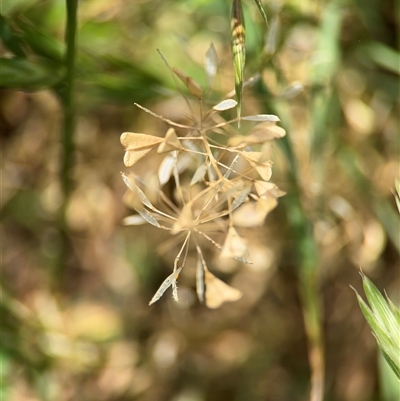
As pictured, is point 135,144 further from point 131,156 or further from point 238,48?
point 238,48

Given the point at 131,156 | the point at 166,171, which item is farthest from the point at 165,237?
the point at 131,156

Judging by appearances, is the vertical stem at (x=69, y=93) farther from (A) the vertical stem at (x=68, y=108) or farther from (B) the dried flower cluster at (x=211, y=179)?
(B) the dried flower cluster at (x=211, y=179)

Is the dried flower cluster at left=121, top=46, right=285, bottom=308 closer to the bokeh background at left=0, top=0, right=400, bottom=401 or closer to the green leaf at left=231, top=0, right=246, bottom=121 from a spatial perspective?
the green leaf at left=231, top=0, right=246, bottom=121

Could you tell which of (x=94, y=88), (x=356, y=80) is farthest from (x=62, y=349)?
(x=356, y=80)

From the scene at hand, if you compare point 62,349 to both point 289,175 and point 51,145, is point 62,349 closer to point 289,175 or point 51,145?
point 51,145

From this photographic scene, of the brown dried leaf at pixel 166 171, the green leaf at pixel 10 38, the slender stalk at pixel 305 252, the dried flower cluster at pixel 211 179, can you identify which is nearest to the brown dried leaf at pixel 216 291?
the dried flower cluster at pixel 211 179

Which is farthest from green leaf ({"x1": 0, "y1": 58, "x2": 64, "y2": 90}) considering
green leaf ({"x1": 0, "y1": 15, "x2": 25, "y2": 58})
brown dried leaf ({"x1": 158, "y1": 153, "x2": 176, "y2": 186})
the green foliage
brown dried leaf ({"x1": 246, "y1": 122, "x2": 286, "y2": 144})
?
the green foliage
